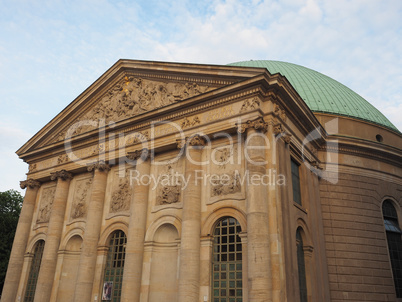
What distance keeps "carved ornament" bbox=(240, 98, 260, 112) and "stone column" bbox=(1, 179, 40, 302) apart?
18.2m

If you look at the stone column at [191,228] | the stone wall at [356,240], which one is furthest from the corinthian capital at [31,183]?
the stone wall at [356,240]

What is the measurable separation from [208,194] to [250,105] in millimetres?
5017

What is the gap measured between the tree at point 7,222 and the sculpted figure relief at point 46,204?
1231 cm

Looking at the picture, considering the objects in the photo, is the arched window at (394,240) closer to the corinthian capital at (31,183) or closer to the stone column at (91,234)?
the stone column at (91,234)

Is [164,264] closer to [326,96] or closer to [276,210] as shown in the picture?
[276,210]

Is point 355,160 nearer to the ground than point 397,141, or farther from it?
nearer to the ground

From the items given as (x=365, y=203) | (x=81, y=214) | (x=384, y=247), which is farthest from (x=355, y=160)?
(x=81, y=214)

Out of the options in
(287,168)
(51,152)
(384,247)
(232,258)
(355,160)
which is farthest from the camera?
(51,152)

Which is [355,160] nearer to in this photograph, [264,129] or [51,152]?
[264,129]

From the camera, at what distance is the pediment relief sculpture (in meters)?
21.5

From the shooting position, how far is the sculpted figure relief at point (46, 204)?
27.0 m

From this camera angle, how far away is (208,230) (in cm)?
1811

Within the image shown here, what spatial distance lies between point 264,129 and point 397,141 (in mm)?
16969

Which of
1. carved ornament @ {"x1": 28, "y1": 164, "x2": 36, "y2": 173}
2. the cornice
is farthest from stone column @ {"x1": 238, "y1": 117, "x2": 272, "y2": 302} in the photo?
carved ornament @ {"x1": 28, "y1": 164, "x2": 36, "y2": 173}
